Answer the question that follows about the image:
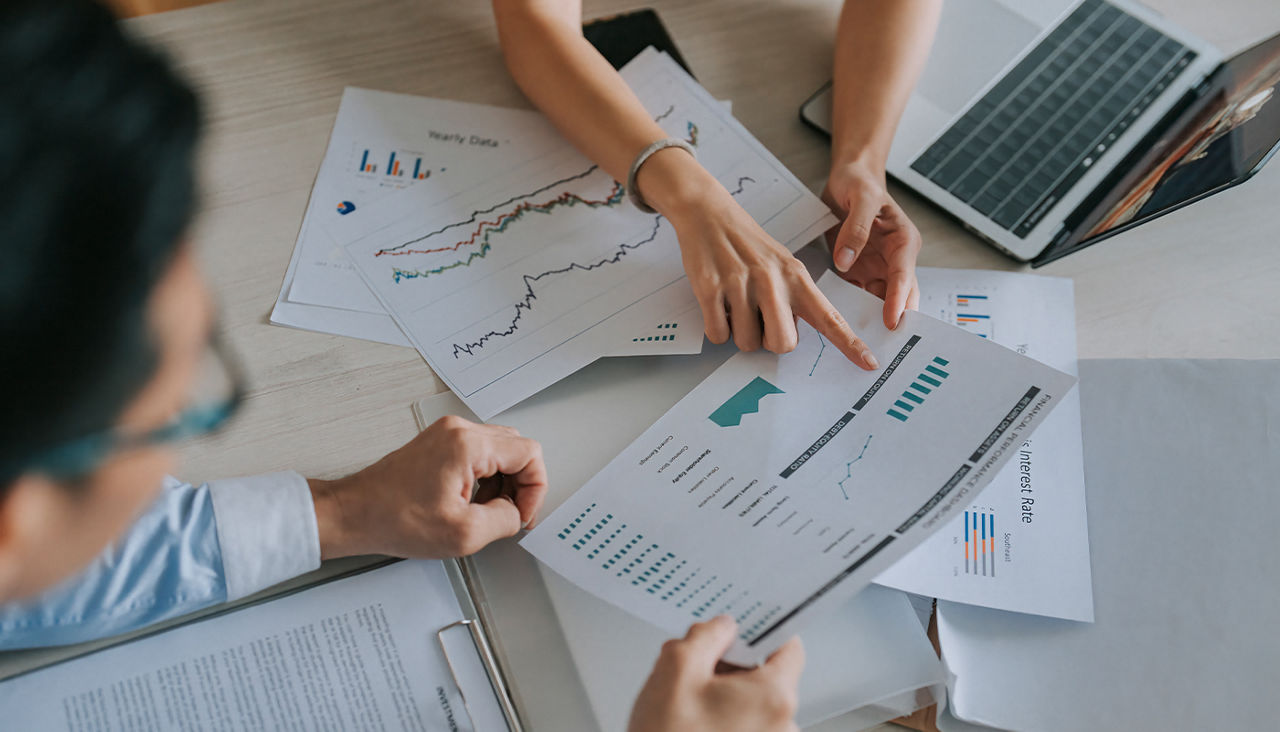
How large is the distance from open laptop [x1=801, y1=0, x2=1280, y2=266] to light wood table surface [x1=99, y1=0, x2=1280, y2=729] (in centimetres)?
4

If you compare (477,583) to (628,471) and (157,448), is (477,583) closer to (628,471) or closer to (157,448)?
(628,471)

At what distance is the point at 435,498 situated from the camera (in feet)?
2.26

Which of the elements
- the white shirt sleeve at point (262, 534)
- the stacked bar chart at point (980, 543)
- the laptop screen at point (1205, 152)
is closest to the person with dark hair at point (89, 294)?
the white shirt sleeve at point (262, 534)

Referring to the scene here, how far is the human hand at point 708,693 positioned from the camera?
1.87 feet

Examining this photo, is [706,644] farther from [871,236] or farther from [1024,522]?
[871,236]

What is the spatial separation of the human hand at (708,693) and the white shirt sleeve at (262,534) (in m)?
0.29

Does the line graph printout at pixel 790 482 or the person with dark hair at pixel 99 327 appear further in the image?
the line graph printout at pixel 790 482

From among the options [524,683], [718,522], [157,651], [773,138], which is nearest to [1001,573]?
[718,522]

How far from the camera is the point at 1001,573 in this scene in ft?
2.38

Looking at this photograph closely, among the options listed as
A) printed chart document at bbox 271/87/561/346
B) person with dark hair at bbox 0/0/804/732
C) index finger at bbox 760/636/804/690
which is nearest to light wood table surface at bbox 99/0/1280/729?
printed chart document at bbox 271/87/561/346

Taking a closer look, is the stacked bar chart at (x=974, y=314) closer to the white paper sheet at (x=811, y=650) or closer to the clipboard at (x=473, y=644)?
the white paper sheet at (x=811, y=650)

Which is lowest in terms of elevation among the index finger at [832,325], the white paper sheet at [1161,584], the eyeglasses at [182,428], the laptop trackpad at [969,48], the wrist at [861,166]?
the white paper sheet at [1161,584]

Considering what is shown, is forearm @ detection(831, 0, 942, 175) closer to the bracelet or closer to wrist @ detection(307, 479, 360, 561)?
the bracelet

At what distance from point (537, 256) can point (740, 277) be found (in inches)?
8.3
